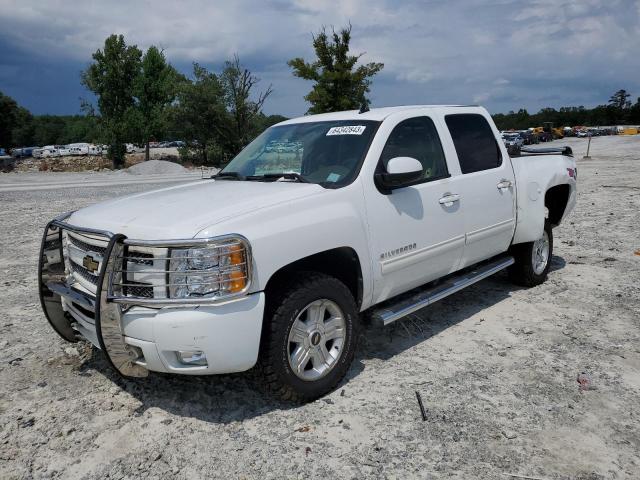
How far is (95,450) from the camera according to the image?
2.94 m

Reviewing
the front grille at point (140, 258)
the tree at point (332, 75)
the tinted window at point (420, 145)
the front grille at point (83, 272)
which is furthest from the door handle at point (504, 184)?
the tree at point (332, 75)

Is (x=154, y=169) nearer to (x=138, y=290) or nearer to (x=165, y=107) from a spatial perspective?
(x=165, y=107)

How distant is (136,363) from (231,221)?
3.35ft

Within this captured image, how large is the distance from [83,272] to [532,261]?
14.6 feet

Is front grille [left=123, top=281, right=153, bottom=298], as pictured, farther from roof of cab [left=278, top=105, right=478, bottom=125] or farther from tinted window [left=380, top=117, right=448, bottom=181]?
roof of cab [left=278, top=105, right=478, bottom=125]

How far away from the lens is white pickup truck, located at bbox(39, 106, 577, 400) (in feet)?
9.32

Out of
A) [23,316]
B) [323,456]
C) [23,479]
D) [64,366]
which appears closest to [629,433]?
[323,456]

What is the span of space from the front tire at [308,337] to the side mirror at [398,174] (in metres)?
0.81

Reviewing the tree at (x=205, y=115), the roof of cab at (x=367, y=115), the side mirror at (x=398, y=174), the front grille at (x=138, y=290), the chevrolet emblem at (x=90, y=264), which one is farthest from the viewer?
the tree at (x=205, y=115)

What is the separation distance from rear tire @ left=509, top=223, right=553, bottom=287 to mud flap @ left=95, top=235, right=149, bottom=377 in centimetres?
417

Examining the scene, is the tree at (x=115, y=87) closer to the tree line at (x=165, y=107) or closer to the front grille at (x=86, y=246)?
the tree line at (x=165, y=107)

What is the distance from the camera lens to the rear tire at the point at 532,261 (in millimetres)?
5508

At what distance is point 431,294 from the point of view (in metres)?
4.21

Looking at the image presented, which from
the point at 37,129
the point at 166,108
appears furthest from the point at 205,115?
the point at 37,129
